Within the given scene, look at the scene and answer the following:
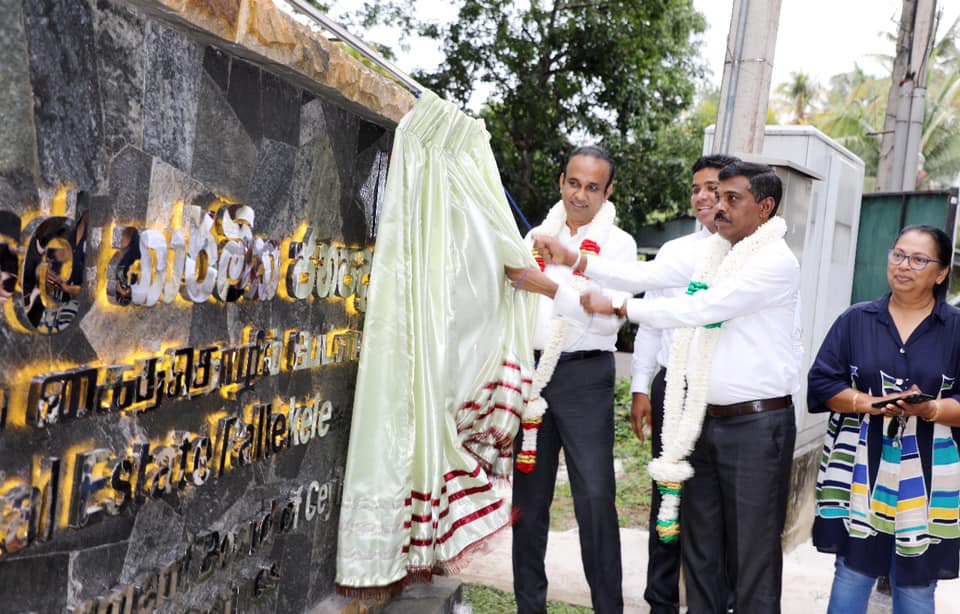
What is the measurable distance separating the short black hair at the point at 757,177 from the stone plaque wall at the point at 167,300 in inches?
57.0

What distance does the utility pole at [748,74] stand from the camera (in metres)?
4.68

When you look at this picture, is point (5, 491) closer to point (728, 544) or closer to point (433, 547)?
point (433, 547)

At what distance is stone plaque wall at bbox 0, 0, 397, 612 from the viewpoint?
5.48 ft

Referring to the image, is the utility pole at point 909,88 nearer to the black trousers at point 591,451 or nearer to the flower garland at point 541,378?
the flower garland at point 541,378

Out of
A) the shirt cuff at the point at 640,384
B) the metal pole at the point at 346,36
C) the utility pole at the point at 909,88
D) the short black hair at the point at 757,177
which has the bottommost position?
the shirt cuff at the point at 640,384

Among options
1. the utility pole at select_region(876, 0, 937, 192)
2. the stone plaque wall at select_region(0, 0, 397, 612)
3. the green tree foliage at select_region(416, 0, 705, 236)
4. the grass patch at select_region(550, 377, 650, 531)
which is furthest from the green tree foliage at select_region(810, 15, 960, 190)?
the stone plaque wall at select_region(0, 0, 397, 612)

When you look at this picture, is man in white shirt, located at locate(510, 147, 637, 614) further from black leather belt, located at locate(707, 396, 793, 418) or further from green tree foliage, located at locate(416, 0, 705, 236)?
green tree foliage, located at locate(416, 0, 705, 236)

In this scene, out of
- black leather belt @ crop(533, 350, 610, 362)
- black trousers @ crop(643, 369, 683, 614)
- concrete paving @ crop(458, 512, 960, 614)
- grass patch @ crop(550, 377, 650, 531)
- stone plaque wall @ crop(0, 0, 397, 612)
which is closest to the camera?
stone plaque wall @ crop(0, 0, 397, 612)

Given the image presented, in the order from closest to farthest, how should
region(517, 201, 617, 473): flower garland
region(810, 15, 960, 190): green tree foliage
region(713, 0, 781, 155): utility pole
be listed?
region(517, 201, 617, 473): flower garland
region(713, 0, 781, 155): utility pole
region(810, 15, 960, 190): green tree foliage

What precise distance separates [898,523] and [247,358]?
254 centimetres

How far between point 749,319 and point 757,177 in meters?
0.56

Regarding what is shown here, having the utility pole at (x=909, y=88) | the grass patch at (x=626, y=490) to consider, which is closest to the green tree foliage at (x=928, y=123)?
the utility pole at (x=909, y=88)

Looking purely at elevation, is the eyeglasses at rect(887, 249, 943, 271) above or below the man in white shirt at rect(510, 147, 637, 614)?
above

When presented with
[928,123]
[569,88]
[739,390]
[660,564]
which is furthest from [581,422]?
[928,123]
